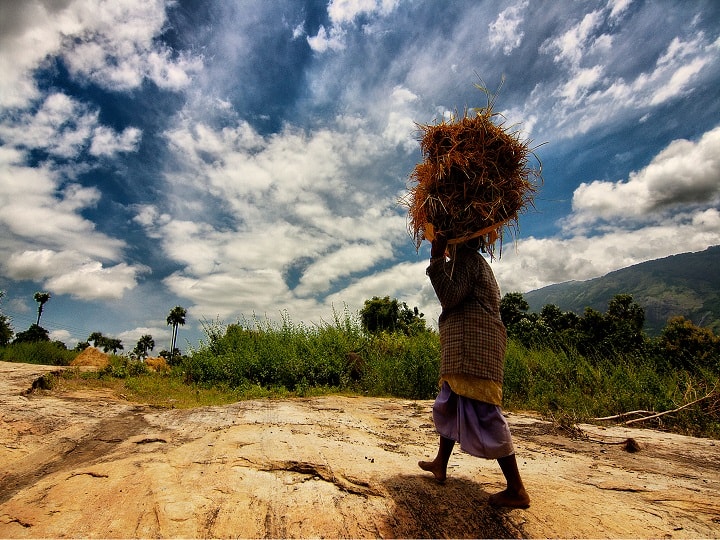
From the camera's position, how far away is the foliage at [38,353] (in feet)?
44.6

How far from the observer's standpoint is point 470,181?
9.55 ft

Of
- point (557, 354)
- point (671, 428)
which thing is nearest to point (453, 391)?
point (671, 428)

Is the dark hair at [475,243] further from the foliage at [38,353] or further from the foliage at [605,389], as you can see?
the foliage at [38,353]

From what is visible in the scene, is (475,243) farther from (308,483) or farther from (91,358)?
(91,358)

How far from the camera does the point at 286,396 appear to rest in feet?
27.9

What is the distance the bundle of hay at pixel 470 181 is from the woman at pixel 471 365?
174 mm

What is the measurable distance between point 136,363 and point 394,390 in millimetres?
7578

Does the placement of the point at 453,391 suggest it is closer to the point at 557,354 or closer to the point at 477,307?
the point at 477,307

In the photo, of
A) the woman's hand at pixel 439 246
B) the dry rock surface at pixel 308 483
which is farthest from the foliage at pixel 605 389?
the woman's hand at pixel 439 246

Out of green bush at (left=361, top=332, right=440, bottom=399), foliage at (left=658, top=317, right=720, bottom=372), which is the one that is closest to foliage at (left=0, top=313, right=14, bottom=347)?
green bush at (left=361, top=332, right=440, bottom=399)

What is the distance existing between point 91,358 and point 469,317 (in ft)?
48.8

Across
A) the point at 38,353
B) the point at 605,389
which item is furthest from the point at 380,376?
the point at 38,353

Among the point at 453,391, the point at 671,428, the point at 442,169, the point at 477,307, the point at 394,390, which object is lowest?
the point at 671,428

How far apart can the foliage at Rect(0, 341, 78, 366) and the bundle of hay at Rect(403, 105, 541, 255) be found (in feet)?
52.4
